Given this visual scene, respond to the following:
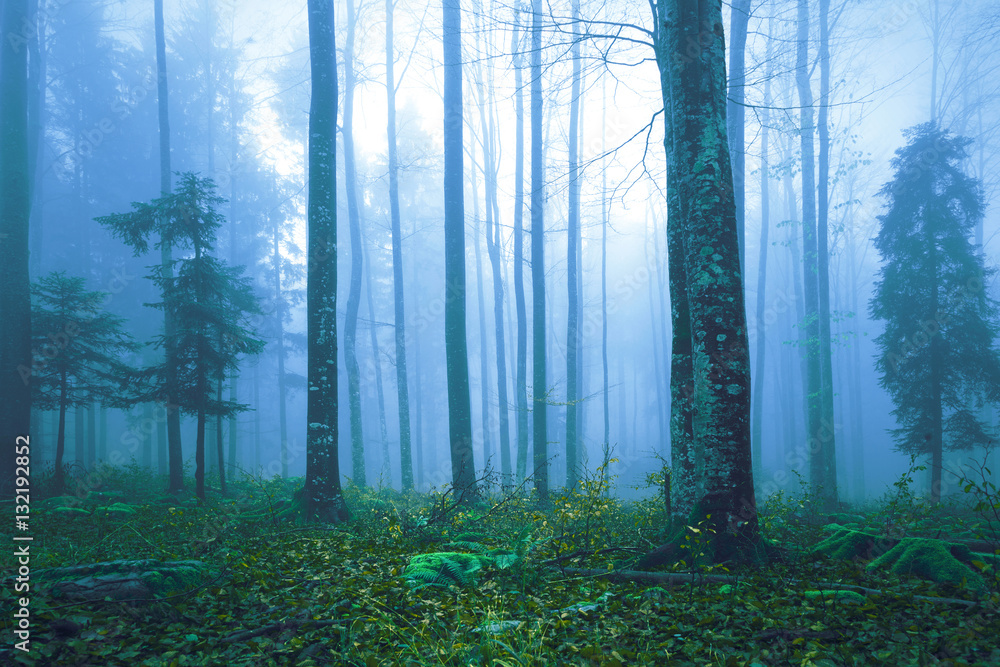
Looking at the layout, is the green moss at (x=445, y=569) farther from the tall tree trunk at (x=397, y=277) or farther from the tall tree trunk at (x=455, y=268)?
the tall tree trunk at (x=397, y=277)

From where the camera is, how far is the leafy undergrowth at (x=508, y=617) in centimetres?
279

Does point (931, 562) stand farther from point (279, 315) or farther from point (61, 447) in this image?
point (279, 315)

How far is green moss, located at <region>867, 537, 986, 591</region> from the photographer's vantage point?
376cm

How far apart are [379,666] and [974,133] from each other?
131ft

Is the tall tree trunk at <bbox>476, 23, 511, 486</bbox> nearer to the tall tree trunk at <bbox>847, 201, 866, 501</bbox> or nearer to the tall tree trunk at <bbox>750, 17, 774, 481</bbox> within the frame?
the tall tree trunk at <bbox>750, 17, 774, 481</bbox>

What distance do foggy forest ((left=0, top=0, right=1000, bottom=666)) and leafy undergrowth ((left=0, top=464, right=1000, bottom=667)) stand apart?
0.11 ft

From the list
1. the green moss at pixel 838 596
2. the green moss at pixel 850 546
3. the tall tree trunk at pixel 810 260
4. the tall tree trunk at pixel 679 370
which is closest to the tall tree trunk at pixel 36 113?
the tall tree trunk at pixel 679 370

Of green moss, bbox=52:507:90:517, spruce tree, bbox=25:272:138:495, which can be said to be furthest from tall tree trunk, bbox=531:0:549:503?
spruce tree, bbox=25:272:138:495

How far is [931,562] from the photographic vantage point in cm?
403

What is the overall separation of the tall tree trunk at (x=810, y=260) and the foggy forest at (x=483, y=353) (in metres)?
0.13

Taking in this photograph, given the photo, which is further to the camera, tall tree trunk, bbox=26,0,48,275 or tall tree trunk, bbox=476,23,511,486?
tall tree trunk, bbox=476,23,511,486

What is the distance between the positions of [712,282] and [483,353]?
24.8m


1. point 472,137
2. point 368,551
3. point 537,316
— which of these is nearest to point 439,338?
point 472,137

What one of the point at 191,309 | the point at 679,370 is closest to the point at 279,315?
the point at 191,309
